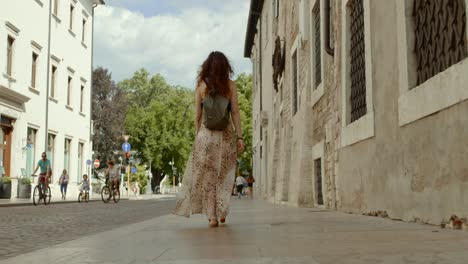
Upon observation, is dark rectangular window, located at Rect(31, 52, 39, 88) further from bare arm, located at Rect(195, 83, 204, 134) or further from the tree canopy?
the tree canopy

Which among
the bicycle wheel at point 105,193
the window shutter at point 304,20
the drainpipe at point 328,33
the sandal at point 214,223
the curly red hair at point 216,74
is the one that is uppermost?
the window shutter at point 304,20

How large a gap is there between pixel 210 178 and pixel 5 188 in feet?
50.3

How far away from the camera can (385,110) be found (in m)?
6.72

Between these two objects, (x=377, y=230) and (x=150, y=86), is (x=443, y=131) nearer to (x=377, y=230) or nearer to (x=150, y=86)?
(x=377, y=230)

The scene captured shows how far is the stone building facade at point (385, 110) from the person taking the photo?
4.84 meters

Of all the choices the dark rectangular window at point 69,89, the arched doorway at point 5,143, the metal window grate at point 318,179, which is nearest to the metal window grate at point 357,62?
the metal window grate at point 318,179

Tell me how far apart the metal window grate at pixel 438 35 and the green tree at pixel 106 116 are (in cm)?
4570

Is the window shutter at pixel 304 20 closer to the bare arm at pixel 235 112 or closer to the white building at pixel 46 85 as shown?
the bare arm at pixel 235 112

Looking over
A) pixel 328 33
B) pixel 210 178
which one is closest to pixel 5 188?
pixel 328 33

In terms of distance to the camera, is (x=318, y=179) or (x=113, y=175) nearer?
(x=318, y=179)

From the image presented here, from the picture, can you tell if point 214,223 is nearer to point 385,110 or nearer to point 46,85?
point 385,110

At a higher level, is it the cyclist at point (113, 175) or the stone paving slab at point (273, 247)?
the cyclist at point (113, 175)

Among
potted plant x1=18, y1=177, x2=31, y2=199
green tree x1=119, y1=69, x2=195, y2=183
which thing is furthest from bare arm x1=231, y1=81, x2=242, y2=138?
green tree x1=119, y1=69, x2=195, y2=183

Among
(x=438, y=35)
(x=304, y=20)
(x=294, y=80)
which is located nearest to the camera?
(x=438, y=35)
